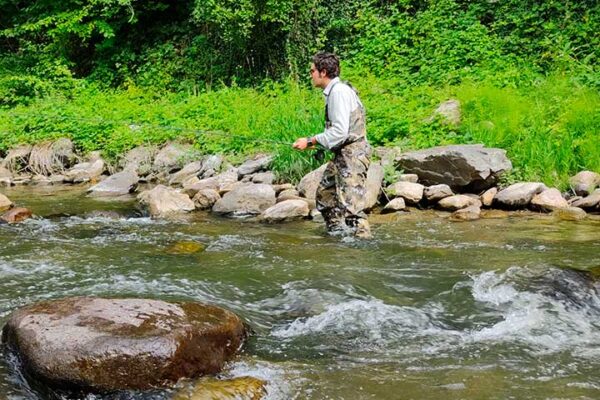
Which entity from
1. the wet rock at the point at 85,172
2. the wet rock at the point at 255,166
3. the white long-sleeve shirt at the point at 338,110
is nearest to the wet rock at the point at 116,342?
the white long-sleeve shirt at the point at 338,110

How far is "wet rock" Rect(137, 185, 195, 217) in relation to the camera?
845cm

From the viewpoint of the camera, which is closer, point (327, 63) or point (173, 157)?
point (327, 63)

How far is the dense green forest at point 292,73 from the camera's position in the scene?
9461mm

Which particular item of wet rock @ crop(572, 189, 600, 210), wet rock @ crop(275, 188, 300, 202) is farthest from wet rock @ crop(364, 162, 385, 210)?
wet rock @ crop(572, 189, 600, 210)

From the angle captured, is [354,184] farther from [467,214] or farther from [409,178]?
[409,178]

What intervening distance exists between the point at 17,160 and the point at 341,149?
875cm

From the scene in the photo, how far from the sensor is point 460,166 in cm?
830

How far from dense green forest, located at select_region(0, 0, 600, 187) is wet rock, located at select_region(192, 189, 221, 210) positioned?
809 mm

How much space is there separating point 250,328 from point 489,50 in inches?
392

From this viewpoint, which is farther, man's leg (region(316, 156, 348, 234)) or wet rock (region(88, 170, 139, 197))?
wet rock (region(88, 170, 139, 197))

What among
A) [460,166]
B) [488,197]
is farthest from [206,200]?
[488,197]

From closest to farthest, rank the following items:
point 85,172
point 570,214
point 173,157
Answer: point 570,214, point 173,157, point 85,172

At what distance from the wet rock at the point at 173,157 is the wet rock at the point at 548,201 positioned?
589 centimetres

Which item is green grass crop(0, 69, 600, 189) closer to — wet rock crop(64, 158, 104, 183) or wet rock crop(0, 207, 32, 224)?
wet rock crop(64, 158, 104, 183)
